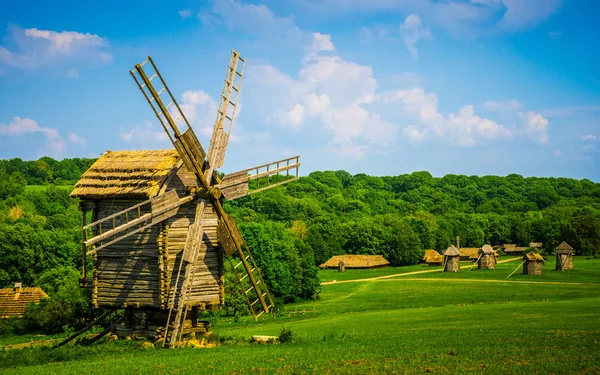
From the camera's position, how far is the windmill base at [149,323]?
88.5ft

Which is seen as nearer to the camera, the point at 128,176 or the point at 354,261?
the point at 128,176

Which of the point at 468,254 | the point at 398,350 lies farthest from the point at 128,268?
the point at 468,254

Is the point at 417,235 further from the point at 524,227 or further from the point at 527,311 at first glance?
the point at 527,311

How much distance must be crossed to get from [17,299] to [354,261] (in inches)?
2408

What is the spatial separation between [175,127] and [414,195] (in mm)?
174506

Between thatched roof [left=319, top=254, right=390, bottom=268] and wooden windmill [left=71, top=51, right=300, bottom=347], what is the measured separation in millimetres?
81047

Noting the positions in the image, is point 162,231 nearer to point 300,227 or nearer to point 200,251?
point 200,251

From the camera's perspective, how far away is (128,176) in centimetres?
2658

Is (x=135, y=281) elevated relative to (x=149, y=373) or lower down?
elevated

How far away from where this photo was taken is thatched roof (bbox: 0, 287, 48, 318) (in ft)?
183

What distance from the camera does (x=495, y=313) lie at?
130 feet

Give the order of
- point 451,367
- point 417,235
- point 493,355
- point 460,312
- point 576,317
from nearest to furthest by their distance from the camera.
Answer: point 451,367
point 493,355
point 576,317
point 460,312
point 417,235

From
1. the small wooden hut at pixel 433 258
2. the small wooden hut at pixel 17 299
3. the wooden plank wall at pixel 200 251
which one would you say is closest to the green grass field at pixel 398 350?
the wooden plank wall at pixel 200 251

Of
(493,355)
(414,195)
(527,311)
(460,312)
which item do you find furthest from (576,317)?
(414,195)
